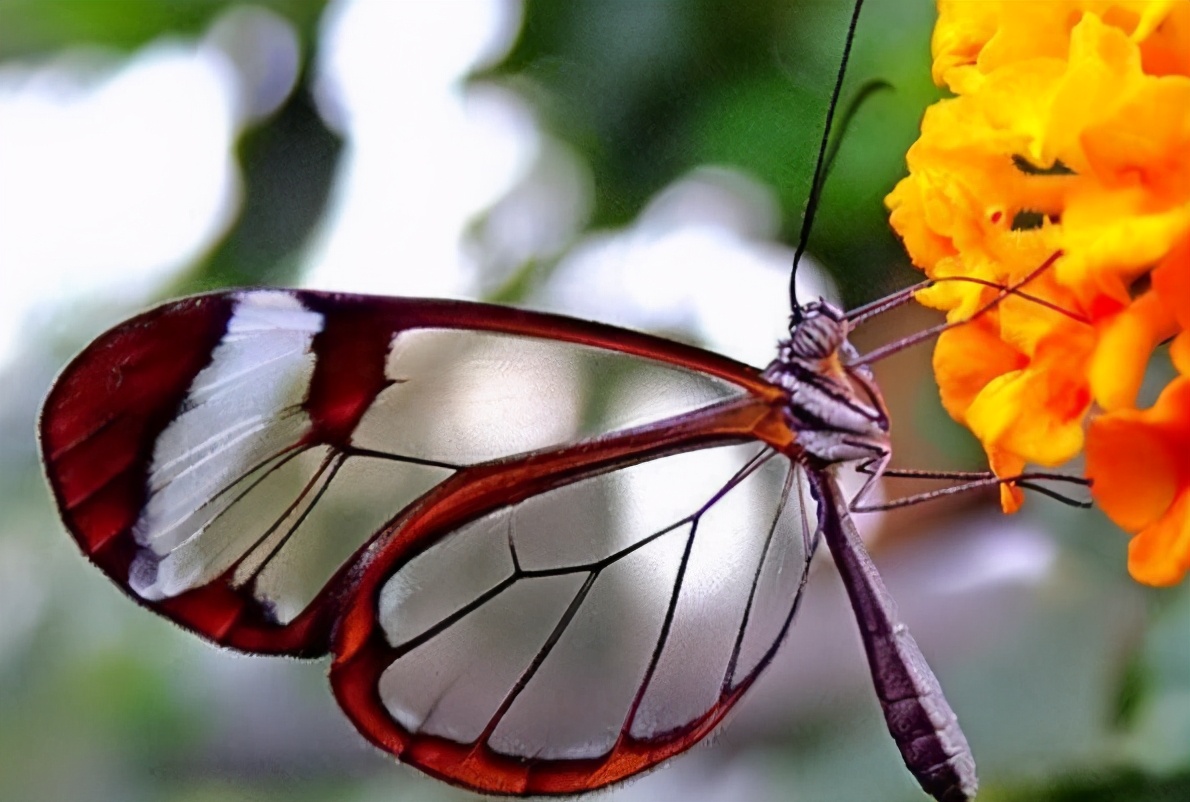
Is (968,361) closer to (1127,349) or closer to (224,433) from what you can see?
(1127,349)

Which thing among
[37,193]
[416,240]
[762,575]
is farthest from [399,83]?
[762,575]

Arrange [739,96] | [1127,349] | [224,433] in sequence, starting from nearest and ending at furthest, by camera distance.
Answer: [1127,349]
[224,433]
[739,96]

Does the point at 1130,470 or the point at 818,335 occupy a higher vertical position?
the point at 818,335

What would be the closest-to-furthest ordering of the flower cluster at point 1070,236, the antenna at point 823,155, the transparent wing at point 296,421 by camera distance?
1. the flower cluster at point 1070,236
2. the transparent wing at point 296,421
3. the antenna at point 823,155

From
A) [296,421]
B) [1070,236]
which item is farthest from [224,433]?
[1070,236]

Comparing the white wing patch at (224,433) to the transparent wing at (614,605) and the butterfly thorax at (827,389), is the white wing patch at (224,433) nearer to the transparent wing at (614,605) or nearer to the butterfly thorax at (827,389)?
the transparent wing at (614,605)

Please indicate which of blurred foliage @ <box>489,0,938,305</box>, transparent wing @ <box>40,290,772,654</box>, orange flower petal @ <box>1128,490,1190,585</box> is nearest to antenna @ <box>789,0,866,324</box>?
blurred foliage @ <box>489,0,938,305</box>

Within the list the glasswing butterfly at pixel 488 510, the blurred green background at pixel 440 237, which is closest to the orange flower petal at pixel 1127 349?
the glasswing butterfly at pixel 488 510
